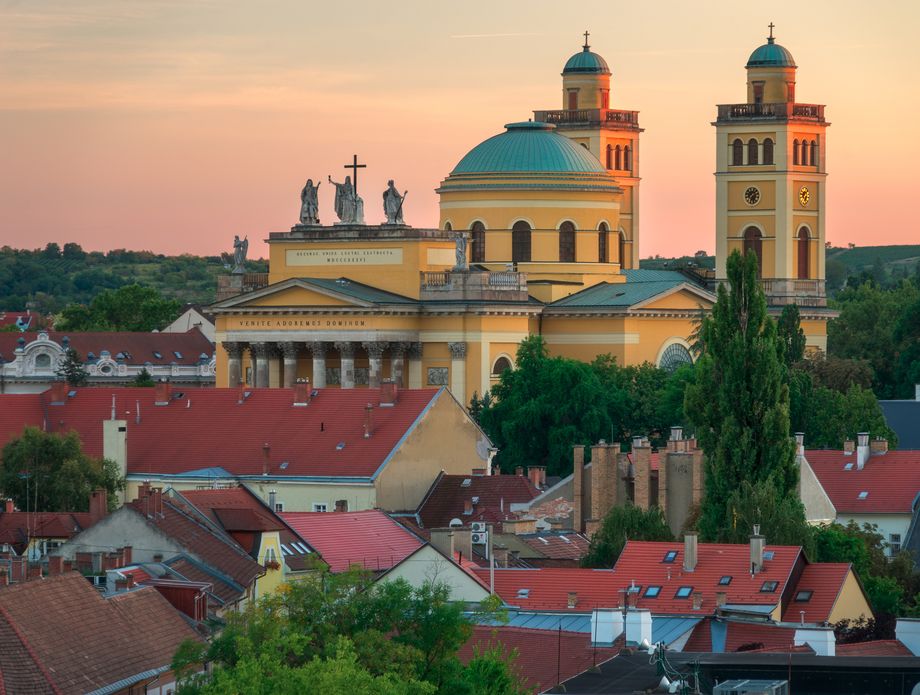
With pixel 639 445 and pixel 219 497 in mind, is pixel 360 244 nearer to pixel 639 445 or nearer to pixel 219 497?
pixel 639 445

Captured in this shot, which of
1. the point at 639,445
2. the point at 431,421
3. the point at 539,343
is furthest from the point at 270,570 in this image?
the point at 539,343

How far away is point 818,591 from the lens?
62.5 metres

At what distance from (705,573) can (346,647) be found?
1846 cm

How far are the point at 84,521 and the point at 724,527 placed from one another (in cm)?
1453

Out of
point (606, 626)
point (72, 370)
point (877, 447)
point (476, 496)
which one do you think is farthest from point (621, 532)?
point (72, 370)

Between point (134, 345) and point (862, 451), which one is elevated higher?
point (134, 345)

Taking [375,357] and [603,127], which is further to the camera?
[603,127]

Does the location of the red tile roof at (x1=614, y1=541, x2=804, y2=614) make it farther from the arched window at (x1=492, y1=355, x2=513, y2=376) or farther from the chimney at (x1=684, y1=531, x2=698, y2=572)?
the arched window at (x1=492, y1=355, x2=513, y2=376)

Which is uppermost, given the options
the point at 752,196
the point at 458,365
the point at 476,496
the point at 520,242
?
the point at 752,196

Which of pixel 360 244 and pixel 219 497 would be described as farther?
pixel 360 244

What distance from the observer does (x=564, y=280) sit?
131000 mm

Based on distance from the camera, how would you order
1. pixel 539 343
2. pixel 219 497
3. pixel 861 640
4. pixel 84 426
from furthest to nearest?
pixel 539 343, pixel 84 426, pixel 219 497, pixel 861 640

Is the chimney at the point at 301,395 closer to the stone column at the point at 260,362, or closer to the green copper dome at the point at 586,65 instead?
the stone column at the point at 260,362

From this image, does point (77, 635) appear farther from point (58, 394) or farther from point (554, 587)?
point (58, 394)
